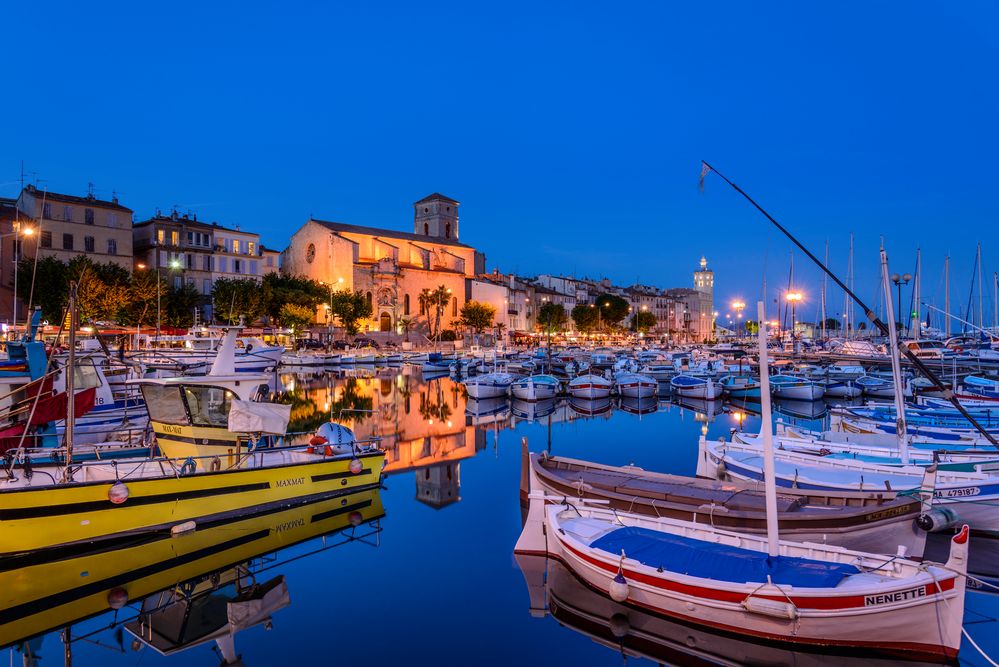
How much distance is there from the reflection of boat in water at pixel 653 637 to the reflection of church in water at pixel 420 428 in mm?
6711

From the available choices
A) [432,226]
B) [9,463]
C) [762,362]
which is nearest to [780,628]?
[762,362]

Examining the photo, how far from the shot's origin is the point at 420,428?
93.9 feet

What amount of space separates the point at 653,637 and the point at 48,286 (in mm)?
57592

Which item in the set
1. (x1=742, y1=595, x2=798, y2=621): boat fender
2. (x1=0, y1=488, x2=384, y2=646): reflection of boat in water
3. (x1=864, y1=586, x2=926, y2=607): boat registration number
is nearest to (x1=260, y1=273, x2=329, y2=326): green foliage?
(x1=0, y1=488, x2=384, y2=646): reflection of boat in water

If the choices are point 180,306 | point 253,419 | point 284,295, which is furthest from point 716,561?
point 284,295

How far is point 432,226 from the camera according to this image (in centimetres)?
11638

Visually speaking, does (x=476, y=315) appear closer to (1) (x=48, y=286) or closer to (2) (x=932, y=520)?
(1) (x=48, y=286)

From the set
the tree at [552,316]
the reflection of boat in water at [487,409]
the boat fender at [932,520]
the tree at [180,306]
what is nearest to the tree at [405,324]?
the tree at [552,316]

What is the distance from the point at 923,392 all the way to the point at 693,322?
135 meters

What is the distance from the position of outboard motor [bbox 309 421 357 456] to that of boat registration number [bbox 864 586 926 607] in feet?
37.3

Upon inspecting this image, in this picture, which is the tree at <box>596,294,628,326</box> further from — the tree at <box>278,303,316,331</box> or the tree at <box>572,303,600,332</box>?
the tree at <box>278,303,316,331</box>

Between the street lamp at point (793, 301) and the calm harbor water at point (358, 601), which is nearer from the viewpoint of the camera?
the calm harbor water at point (358, 601)

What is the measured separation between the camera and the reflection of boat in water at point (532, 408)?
33.3 meters

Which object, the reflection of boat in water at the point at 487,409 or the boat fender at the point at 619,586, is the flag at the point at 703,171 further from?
the reflection of boat in water at the point at 487,409
